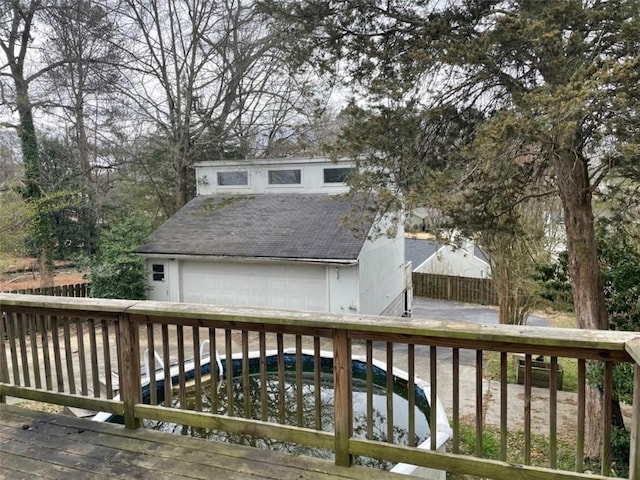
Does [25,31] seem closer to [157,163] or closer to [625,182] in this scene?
[157,163]

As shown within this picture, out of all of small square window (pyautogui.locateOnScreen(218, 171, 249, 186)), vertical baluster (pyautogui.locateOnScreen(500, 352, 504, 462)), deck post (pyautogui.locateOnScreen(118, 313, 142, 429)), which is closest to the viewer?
vertical baluster (pyautogui.locateOnScreen(500, 352, 504, 462))

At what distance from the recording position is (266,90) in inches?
765

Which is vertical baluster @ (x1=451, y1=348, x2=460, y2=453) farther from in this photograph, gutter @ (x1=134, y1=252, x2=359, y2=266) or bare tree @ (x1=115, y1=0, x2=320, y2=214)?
bare tree @ (x1=115, y1=0, x2=320, y2=214)

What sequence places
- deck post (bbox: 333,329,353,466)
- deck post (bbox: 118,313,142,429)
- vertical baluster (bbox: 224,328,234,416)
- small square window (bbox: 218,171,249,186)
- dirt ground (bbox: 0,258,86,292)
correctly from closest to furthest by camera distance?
deck post (bbox: 333,329,353,466), vertical baluster (bbox: 224,328,234,416), deck post (bbox: 118,313,142,429), dirt ground (bbox: 0,258,86,292), small square window (bbox: 218,171,249,186)

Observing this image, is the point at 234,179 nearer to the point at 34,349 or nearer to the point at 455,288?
the point at 455,288

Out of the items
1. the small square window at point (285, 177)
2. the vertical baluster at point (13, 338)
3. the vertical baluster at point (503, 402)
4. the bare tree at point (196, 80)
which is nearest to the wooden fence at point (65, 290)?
the bare tree at point (196, 80)

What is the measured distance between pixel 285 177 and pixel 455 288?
1046 cm

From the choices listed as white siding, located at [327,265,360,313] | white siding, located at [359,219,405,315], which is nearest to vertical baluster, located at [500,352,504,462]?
white siding, located at [359,219,405,315]

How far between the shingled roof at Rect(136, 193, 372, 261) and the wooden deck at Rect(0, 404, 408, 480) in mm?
9025

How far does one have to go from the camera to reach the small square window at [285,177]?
16062mm

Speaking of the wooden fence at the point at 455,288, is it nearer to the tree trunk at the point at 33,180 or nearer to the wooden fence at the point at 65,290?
the wooden fence at the point at 65,290

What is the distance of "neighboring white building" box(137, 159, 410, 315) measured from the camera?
1227cm

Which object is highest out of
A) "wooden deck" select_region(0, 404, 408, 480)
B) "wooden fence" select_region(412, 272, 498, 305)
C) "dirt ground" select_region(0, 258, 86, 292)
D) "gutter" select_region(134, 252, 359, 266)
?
"wooden deck" select_region(0, 404, 408, 480)

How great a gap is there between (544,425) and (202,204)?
515 inches
